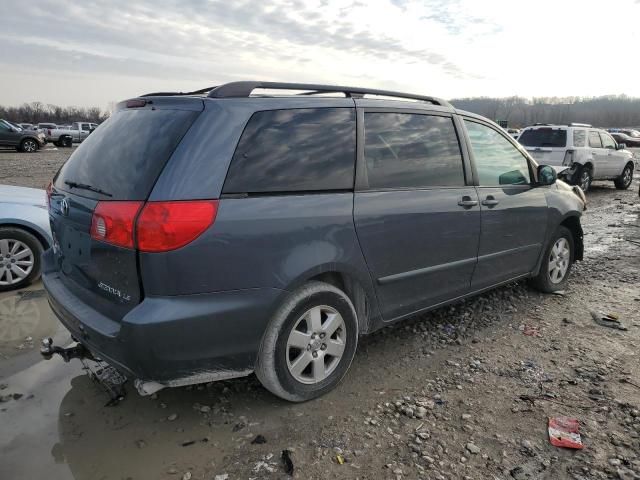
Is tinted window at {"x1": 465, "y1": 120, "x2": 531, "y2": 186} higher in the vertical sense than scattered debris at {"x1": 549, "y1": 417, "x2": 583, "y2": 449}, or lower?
higher

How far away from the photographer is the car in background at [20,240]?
468cm

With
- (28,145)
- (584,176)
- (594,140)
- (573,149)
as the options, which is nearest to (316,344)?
(573,149)

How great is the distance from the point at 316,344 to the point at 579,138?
1192cm

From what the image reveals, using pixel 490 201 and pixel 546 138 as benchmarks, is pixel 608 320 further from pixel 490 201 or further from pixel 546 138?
pixel 546 138

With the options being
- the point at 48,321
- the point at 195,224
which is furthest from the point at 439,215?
the point at 48,321

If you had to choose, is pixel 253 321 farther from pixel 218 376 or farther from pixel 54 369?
pixel 54 369

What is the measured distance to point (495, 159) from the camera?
13.1 ft

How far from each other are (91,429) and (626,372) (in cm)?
340

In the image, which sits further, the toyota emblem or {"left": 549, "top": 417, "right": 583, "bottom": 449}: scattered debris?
the toyota emblem

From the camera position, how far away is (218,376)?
253 centimetres

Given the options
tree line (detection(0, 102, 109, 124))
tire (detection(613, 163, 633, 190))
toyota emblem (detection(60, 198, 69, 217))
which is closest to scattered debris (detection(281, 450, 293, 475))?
toyota emblem (detection(60, 198, 69, 217))

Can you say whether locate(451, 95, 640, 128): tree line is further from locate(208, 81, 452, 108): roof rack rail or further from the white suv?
locate(208, 81, 452, 108): roof rack rail

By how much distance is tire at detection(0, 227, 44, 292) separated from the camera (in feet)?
15.3

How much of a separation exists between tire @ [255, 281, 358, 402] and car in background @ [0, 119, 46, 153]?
91.0 feet
